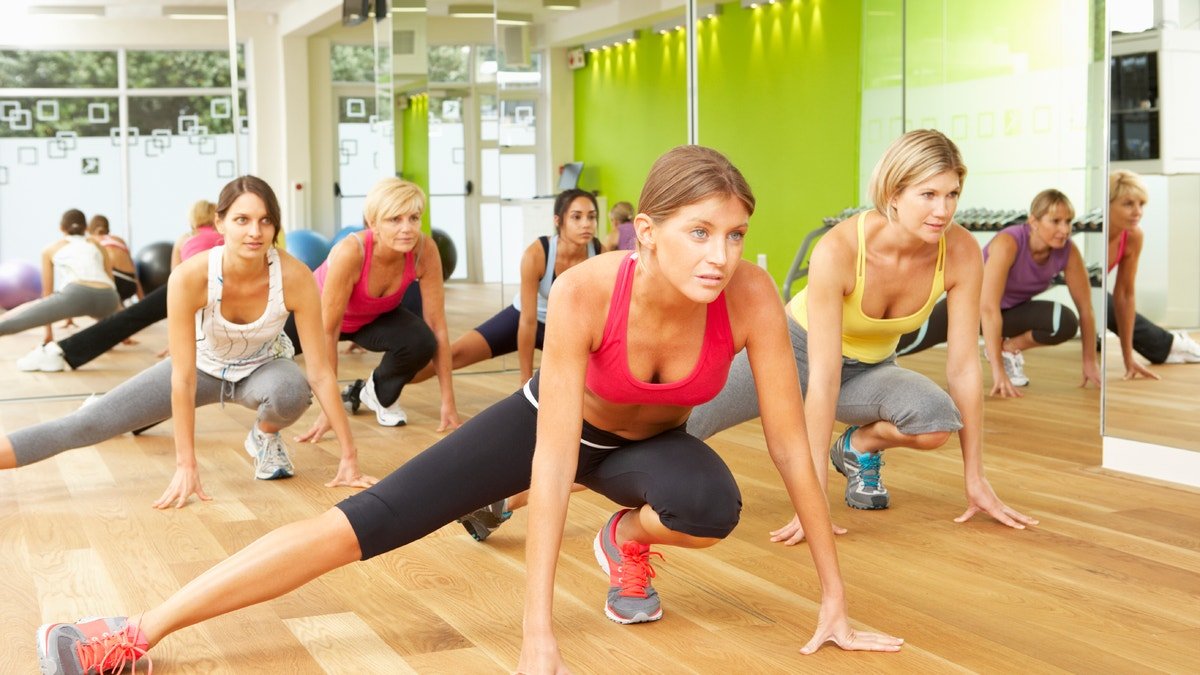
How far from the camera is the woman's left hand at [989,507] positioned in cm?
294

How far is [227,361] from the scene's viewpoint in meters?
3.53

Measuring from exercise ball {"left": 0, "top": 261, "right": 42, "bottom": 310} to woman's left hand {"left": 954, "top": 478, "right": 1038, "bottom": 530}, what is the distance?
4047 millimetres

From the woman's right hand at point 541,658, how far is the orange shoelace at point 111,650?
627mm

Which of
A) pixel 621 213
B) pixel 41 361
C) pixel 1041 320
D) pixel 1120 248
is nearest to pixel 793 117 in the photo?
pixel 621 213

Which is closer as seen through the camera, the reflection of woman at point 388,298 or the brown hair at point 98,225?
the reflection of woman at point 388,298

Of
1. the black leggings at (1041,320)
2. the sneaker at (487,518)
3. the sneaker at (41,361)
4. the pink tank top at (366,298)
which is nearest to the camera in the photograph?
the sneaker at (487,518)

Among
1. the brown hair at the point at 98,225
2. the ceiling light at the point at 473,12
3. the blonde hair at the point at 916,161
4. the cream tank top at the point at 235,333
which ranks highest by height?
the ceiling light at the point at 473,12

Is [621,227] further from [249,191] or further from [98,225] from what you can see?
[249,191]

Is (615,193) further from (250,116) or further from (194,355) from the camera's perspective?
(194,355)

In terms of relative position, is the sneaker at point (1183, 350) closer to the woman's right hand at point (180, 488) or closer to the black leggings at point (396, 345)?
the black leggings at point (396, 345)

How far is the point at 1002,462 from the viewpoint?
3838mm

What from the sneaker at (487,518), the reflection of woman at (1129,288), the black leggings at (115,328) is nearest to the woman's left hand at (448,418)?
the black leggings at (115,328)

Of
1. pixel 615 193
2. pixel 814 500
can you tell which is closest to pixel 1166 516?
pixel 814 500

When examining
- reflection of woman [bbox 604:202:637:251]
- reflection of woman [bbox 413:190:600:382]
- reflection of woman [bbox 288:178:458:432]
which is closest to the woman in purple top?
reflection of woman [bbox 413:190:600:382]
